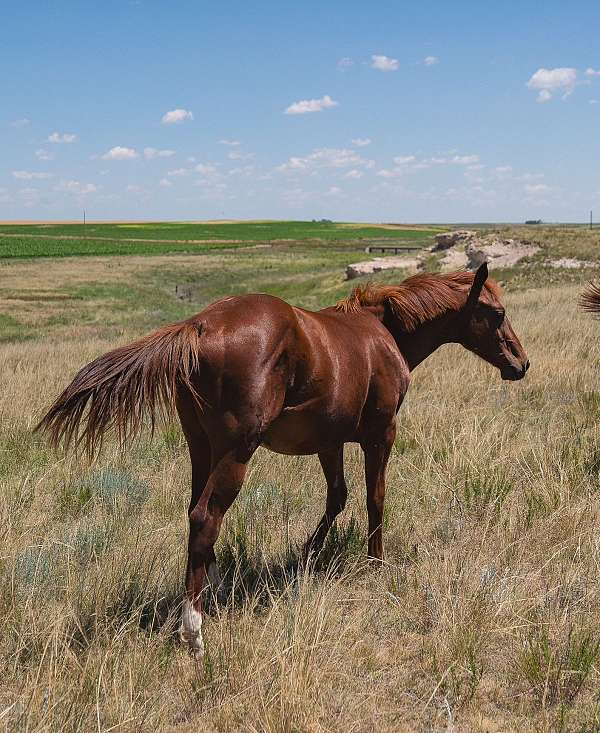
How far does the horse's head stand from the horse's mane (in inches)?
3.3

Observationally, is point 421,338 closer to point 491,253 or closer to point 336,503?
point 336,503

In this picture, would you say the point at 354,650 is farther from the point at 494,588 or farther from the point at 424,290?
the point at 424,290

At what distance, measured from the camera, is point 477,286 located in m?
4.96

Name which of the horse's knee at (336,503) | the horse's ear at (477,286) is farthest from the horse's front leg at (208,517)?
the horse's ear at (477,286)

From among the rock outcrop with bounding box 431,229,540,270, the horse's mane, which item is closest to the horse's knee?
the horse's mane

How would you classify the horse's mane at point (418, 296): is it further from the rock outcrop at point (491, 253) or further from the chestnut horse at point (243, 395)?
the rock outcrop at point (491, 253)

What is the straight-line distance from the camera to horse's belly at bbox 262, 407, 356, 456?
3.71m

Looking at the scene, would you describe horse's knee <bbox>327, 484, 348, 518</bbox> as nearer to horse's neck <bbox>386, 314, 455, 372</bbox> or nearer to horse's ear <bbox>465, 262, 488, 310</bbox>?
horse's neck <bbox>386, 314, 455, 372</bbox>

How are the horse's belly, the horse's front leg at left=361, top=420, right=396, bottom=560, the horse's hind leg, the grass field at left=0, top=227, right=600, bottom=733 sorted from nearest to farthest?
the grass field at left=0, top=227, right=600, bottom=733 < the horse's belly < the horse's front leg at left=361, top=420, right=396, bottom=560 < the horse's hind leg

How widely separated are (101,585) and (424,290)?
9.52ft

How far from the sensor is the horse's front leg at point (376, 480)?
430 centimetres

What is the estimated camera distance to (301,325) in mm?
3779

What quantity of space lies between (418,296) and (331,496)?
155cm

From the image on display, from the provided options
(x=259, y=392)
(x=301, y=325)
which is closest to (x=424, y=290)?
(x=301, y=325)
